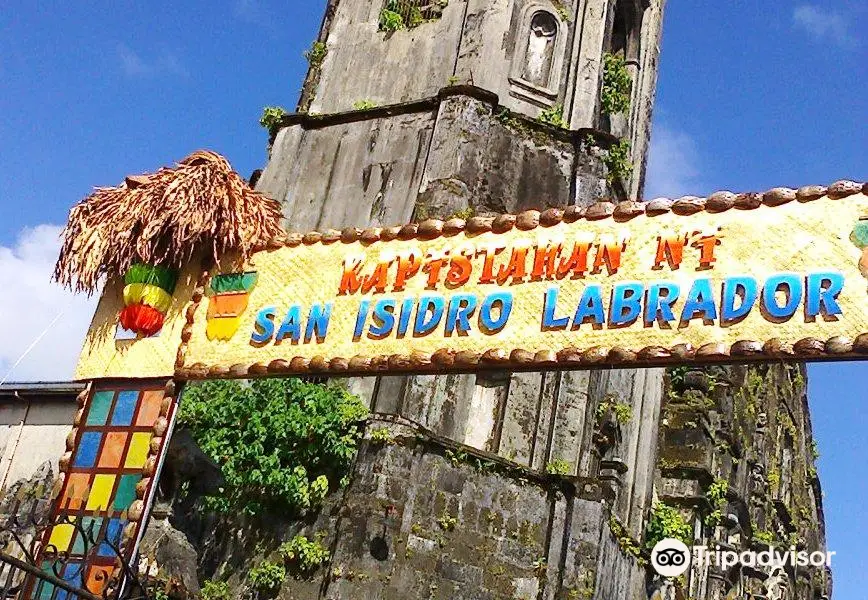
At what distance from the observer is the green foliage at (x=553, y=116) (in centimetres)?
1630

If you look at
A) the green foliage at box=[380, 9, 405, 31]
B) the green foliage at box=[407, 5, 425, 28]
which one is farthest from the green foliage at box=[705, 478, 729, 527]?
the green foliage at box=[380, 9, 405, 31]

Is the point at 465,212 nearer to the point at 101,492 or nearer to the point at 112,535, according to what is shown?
the point at 101,492

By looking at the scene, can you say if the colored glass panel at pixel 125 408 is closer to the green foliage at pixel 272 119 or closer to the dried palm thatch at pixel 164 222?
the dried palm thatch at pixel 164 222

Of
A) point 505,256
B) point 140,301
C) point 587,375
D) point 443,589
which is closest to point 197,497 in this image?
point 443,589

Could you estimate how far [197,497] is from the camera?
13094 millimetres

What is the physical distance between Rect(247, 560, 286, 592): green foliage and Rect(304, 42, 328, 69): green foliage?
31.3ft

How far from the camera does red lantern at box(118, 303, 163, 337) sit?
6.98 m

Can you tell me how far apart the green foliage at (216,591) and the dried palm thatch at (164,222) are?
641 centimetres

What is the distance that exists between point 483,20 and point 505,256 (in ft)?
37.7

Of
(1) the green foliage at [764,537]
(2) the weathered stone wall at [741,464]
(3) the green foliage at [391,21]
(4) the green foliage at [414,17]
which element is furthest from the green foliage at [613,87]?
(1) the green foliage at [764,537]

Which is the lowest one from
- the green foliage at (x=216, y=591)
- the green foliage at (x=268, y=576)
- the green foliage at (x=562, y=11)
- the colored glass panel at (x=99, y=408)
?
the green foliage at (x=216, y=591)

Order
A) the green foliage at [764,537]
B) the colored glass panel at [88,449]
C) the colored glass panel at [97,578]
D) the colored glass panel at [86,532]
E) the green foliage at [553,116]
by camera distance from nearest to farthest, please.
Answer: the colored glass panel at [97,578] < the colored glass panel at [86,532] < the colored glass panel at [88,449] < the green foliage at [553,116] < the green foliage at [764,537]

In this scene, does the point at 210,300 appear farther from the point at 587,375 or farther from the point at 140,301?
the point at 587,375

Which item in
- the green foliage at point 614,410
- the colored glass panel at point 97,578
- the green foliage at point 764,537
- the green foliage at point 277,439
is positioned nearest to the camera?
the colored glass panel at point 97,578
